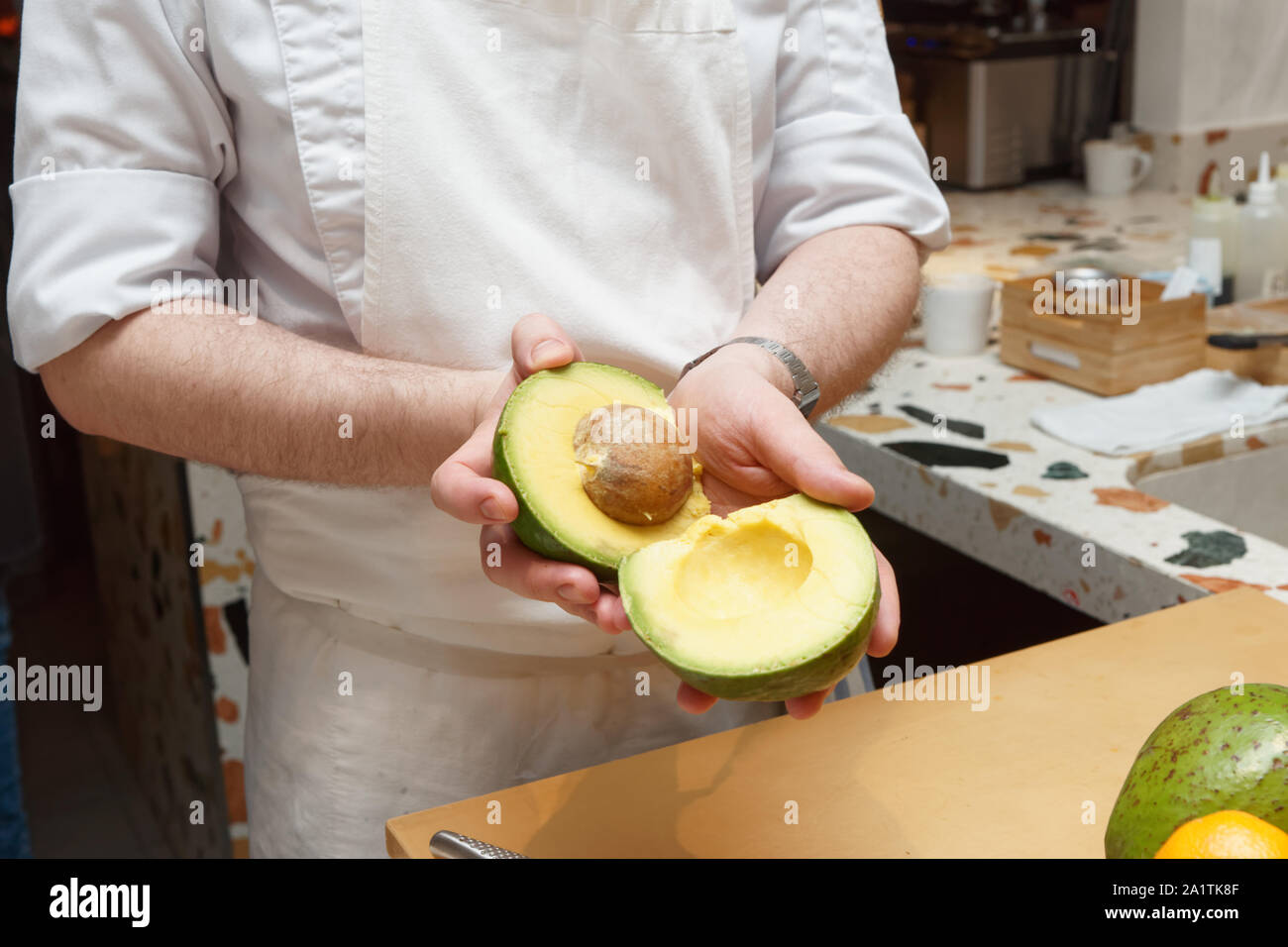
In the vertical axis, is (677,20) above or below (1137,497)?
above

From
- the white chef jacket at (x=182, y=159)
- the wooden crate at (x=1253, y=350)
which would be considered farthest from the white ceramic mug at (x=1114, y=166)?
the white chef jacket at (x=182, y=159)

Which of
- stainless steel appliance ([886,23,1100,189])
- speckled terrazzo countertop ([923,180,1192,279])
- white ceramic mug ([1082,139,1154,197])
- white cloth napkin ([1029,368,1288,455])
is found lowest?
white cloth napkin ([1029,368,1288,455])

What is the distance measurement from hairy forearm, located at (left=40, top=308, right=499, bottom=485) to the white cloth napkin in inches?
35.0

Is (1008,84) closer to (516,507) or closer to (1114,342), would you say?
(1114,342)

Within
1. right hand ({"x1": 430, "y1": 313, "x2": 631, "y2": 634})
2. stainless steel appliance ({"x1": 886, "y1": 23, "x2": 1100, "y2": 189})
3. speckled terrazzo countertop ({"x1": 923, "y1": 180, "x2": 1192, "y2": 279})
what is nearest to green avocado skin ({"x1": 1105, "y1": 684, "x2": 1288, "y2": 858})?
right hand ({"x1": 430, "y1": 313, "x2": 631, "y2": 634})

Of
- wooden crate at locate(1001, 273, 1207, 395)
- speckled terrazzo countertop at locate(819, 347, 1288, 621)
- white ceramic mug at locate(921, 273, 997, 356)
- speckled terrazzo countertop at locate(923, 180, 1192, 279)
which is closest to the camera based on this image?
speckled terrazzo countertop at locate(819, 347, 1288, 621)

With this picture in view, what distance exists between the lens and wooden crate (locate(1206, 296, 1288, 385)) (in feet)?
5.34

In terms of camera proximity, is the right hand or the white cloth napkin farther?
the white cloth napkin

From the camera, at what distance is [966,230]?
2404mm

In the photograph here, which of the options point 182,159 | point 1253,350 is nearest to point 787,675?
point 182,159

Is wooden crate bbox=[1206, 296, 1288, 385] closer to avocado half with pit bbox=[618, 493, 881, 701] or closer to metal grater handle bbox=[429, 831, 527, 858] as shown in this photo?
avocado half with pit bbox=[618, 493, 881, 701]
